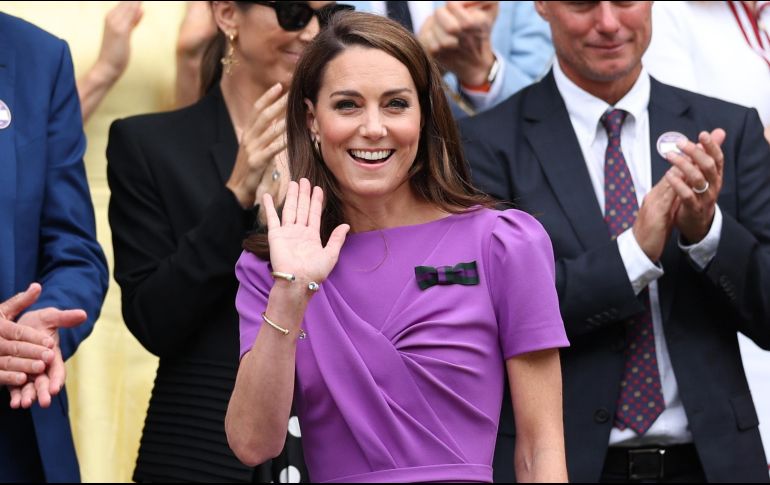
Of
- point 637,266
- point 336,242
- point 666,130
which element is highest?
point 666,130

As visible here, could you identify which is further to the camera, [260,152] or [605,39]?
[605,39]

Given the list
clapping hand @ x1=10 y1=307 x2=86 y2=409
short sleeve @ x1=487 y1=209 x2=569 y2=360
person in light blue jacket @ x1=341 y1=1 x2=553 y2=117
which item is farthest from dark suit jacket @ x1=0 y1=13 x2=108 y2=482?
short sleeve @ x1=487 y1=209 x2=569 y2=360

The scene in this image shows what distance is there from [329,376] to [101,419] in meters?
1.95

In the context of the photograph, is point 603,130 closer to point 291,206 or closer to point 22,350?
point 291,206

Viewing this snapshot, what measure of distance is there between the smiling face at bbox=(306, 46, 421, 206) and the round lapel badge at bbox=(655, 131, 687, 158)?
115cm

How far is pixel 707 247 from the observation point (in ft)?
14.3

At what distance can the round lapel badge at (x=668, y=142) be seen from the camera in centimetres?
454

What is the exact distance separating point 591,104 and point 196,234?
51.1 inches

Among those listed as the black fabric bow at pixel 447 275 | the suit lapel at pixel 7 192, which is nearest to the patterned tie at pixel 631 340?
the black fabric bow at pixel 447 275

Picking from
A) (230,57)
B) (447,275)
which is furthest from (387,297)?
(230,57)

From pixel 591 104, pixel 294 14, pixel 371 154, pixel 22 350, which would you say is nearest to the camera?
pixel 371 154

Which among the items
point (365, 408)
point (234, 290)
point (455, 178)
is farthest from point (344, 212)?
point (234, 290)

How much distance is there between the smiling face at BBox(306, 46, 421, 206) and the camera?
3625mm

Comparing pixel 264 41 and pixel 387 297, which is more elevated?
pixel 264 41
